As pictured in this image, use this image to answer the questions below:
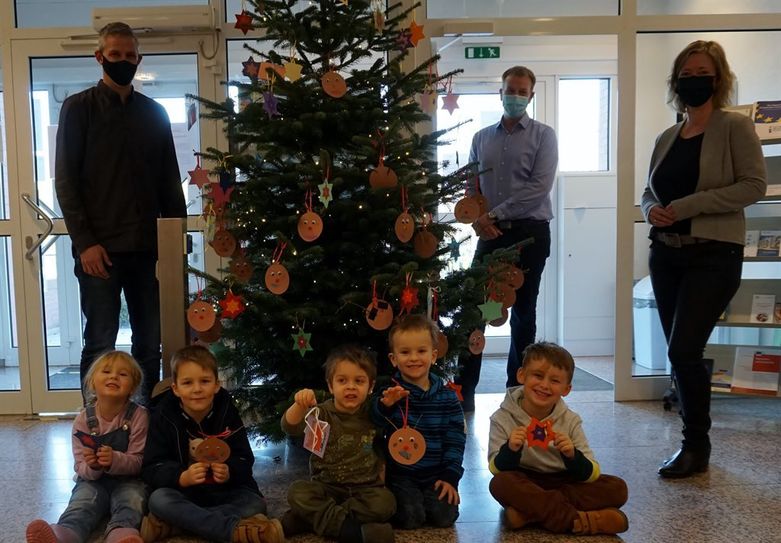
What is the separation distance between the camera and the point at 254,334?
96.0 inches

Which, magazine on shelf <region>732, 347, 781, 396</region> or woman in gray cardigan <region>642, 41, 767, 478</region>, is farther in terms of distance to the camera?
magazine on shelf <region>732, 347, 781, 396</region>

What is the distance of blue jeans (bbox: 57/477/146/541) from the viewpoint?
2041 mm

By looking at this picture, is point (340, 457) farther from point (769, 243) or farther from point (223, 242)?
point (769, 243)

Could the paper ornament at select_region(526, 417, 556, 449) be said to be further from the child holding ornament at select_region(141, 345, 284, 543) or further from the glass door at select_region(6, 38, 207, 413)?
the glass door at select_region(6, 38, 207, 413)

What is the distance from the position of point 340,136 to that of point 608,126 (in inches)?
137

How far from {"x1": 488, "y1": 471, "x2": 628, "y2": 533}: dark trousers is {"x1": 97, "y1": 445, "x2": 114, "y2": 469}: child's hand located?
126 cm

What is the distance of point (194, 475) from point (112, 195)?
127 centimetres

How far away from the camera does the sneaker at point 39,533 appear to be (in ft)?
6.03

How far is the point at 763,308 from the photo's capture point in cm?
343

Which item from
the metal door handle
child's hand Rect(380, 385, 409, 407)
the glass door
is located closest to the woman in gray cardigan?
child's hand Rect(380, 385, 409, 407)

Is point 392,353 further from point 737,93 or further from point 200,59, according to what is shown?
point 737,93

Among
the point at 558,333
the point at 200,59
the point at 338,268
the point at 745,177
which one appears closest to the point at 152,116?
the point at 200,59

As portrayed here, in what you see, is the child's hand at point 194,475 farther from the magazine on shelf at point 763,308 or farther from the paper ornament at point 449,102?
the magazine on shelf at point 763,308

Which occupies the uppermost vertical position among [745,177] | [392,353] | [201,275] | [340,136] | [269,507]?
[340,136]
